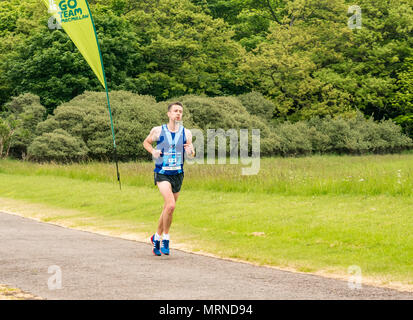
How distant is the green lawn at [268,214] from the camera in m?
10.2

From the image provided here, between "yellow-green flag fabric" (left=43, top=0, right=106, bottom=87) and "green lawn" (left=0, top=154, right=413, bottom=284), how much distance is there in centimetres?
428

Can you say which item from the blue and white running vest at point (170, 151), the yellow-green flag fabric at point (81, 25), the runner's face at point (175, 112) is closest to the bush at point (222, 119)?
the yellow-green flag fabric at point (81, 25)

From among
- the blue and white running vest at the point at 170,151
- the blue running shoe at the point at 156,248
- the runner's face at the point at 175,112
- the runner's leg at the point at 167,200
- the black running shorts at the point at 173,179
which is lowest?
the blue running shoe at the point at 156,248

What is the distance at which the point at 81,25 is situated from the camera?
17.2 meters

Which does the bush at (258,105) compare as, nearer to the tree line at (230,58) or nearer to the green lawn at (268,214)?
the tree line at (230,58)

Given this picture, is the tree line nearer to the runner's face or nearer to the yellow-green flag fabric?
the yellow-green flag fabric

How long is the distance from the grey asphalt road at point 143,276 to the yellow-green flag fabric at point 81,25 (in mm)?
6817

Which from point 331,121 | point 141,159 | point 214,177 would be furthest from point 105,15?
A: point 214,177

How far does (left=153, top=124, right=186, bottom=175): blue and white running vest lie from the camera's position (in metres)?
9.75

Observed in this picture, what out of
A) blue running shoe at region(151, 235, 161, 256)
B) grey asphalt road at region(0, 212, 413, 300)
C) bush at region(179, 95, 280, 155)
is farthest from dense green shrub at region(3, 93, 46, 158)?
blue running shoe at region(151, 235, 161, 256)

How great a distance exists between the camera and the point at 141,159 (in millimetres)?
39562

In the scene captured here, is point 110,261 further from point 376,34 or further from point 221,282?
point 376,34

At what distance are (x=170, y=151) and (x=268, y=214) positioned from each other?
547 cm
